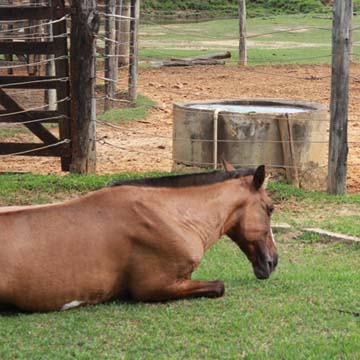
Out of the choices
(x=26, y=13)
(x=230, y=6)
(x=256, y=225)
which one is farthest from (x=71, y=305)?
(x=230, y=6)

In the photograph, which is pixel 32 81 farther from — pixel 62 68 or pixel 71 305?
pixel 71 305

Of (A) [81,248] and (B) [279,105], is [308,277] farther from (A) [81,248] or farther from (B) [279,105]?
(B) [279,105]

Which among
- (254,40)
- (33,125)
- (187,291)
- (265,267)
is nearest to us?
(187,291)

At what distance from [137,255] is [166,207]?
1.25 feet

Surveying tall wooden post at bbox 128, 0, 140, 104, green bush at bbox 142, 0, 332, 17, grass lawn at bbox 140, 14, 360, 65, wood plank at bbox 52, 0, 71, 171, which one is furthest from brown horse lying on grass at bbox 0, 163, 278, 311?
green bush at bbox 142, 0, 332, 17

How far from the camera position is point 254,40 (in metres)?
30.5

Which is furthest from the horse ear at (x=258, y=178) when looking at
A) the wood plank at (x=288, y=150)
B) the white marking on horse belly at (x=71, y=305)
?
the wood plank at (x=288, y=150)

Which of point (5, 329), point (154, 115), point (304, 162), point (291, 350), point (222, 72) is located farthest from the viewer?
point (222, 72)

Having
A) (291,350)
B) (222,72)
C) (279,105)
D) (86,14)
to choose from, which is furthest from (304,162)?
(222,72)

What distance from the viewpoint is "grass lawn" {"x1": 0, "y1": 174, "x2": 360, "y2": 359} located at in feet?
15.9

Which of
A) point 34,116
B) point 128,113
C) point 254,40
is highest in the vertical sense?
point 34,116

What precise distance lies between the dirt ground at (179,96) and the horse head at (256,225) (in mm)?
4860

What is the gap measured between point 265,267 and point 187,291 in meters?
0.60

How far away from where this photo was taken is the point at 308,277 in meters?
6.43
